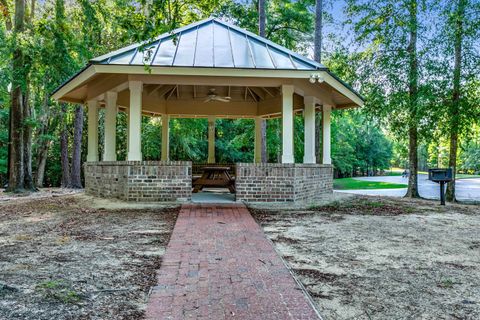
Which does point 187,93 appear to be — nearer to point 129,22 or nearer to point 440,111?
point 440,111

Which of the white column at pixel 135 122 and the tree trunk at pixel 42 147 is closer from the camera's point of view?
the white column at pixel 135 122

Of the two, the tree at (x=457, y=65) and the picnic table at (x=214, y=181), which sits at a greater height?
the tree at (x=457, y=65)

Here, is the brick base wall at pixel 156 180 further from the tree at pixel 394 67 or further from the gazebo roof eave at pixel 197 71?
the tree at pixel 394 67

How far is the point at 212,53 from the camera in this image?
28.1 feet

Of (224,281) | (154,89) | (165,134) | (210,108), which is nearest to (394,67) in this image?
(210,108)

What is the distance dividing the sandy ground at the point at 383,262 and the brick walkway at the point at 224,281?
0.72ft

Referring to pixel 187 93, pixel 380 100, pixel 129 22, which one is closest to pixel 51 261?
pixel 129 22

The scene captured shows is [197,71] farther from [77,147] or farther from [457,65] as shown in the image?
[77,147]

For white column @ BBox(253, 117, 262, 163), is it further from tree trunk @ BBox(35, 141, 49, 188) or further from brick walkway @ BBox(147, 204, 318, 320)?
tree trunk @ BBox(35, 141, 49, 188)

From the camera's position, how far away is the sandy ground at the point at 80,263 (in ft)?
8.10

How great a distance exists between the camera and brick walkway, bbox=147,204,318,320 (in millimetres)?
2385

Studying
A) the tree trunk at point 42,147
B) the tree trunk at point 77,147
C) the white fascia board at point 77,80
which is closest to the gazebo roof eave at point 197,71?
the white fascia board at point 77,80

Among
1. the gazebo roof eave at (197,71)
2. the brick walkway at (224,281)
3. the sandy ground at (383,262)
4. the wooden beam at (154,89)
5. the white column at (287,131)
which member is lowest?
the sandy ground at (383,262)

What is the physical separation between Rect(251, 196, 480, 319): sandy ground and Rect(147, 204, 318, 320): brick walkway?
218mm
